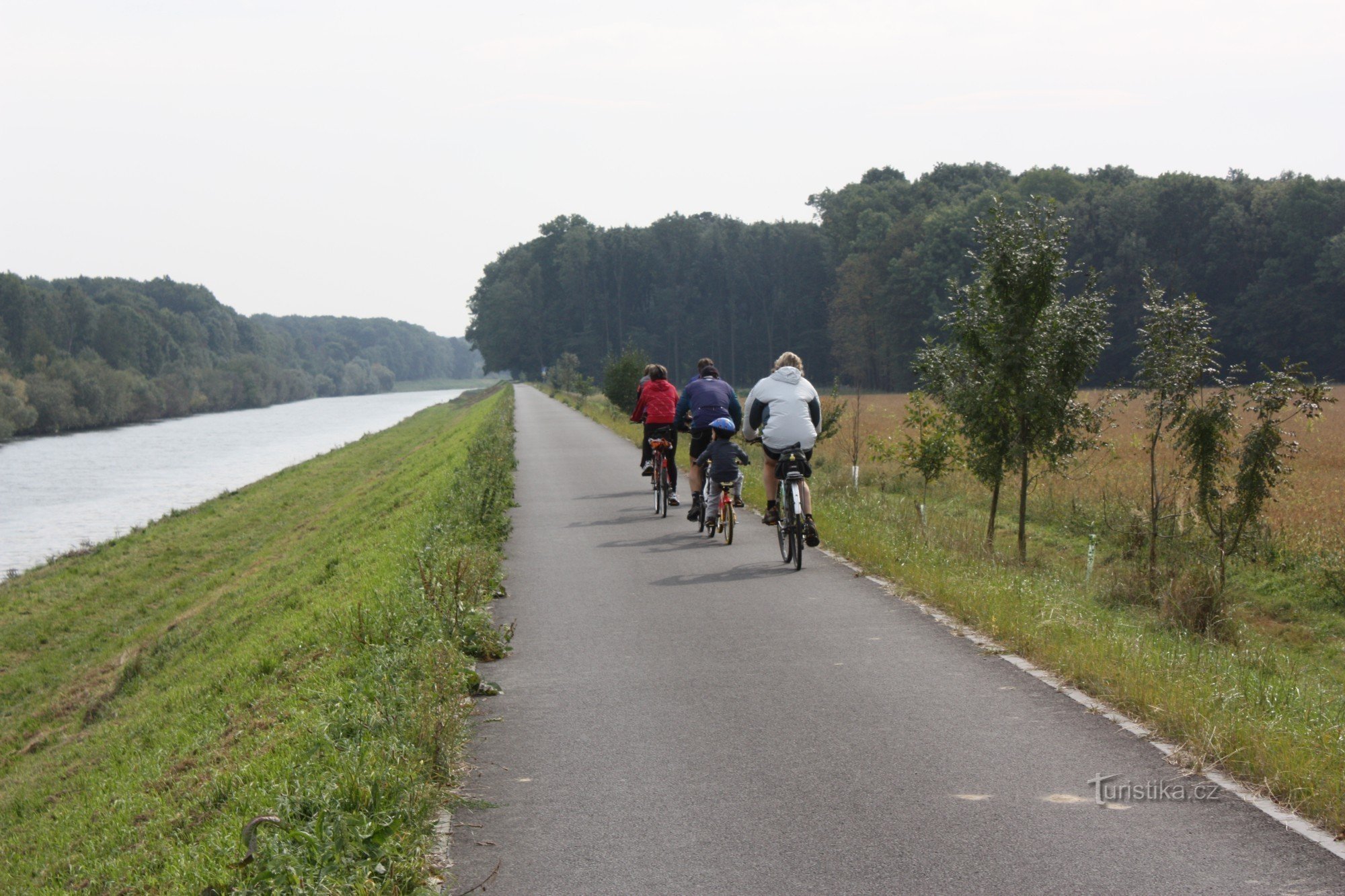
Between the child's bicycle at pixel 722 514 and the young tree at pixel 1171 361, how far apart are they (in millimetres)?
4392

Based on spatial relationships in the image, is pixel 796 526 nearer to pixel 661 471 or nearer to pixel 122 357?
pixel 661 471

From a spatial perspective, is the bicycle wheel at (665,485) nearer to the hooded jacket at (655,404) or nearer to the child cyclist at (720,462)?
the hooded jacket at (655,404)

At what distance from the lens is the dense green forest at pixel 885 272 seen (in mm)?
65562

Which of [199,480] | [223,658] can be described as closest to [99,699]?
[223,658]

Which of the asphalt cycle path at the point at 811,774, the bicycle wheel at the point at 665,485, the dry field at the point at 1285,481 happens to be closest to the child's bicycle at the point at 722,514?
the bicycle wheel at the point at 665,485

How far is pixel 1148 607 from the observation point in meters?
10.7

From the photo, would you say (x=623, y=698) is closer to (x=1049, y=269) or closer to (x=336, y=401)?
(x=1049, y=269)

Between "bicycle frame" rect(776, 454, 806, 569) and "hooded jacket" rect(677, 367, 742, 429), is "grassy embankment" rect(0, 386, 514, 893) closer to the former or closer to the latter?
"hooded jacket" rect(677, 367, 742, 429)

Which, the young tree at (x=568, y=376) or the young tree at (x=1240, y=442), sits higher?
the young tree at (x=568, y=376)

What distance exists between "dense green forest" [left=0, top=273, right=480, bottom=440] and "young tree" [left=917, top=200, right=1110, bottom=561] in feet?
224

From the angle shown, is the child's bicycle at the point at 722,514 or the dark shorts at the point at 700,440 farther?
the dark shorts at the point at 700,440

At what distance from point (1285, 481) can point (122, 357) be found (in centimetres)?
11591

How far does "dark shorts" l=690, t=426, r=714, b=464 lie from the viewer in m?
12.8

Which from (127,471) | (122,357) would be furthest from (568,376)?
(122,357)
